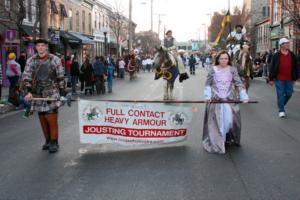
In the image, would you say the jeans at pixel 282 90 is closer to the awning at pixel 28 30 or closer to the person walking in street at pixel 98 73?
the person walking in street at pixel 98 73

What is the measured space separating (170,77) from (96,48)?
35133 millimetres

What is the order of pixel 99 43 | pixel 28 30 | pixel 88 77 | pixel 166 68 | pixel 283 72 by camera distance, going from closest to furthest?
pixel 283 72, pixel 166 68, pixel 88 77, pixel 28 30, pixel 99 43

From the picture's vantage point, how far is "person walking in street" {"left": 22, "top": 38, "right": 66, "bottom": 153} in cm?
716

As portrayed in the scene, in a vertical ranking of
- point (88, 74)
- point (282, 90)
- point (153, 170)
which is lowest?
point (153, 170)

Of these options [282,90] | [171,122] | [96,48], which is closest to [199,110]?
[282,90]

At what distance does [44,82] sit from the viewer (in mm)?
7176

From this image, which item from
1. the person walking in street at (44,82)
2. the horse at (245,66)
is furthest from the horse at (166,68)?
the person walking in street at (44,82)

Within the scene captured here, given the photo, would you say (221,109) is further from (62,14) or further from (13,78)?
(62,14)

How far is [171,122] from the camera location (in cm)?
738

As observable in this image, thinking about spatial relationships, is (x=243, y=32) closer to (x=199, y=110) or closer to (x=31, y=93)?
(x=199, y=110)

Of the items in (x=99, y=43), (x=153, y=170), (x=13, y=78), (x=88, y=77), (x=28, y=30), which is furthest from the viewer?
(x=99, y=43)

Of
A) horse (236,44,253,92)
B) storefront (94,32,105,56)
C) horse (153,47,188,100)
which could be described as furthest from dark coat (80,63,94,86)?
storefront (94,32,105,56)

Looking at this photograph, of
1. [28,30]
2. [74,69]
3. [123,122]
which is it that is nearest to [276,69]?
[123,122]

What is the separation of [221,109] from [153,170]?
175cm
